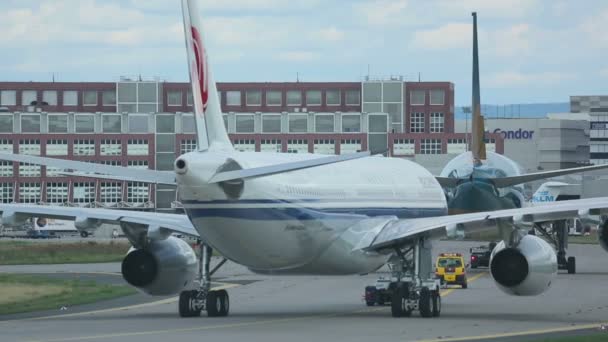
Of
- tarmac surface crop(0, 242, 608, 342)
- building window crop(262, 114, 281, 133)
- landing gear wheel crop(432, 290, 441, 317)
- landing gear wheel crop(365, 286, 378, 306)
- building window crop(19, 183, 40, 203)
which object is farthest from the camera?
building window crop(262, 114, 281, 133)

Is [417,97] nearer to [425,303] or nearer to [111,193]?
[111,193]

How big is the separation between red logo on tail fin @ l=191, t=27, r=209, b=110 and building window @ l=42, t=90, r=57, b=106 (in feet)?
418

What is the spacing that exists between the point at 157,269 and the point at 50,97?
12417 cm

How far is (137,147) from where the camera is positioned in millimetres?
145375

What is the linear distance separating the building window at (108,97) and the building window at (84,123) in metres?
14.5

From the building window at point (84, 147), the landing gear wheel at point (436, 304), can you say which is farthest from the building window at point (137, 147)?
the landing gear wheel at point (436, 304)

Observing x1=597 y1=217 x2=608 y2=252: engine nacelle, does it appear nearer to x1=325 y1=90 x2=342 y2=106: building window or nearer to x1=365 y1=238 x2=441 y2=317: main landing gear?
x1=365 y1=238 x2=441 y2=317: main landing gear

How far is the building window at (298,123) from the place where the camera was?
14712cm

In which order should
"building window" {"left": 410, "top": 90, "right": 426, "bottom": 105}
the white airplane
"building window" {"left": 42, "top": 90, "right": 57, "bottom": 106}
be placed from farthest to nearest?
"building window" {"left": 410, "top": 90, "right": 426, "bottom": 105}
"building window" {"left": 42, "top": 90, "right": 57, "bottom": 106}
the white airplane

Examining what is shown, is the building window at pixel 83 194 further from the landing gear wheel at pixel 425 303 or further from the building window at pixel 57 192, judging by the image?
the landing gear wheel at pixel 425 303

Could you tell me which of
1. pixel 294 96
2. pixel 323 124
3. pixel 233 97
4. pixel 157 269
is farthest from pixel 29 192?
pixel 157 269

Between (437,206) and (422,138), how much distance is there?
105 metres

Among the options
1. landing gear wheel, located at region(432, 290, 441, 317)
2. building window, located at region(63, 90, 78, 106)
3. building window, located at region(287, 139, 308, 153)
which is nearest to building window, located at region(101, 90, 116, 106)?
building window, located at region(63, 90, 78, 106)

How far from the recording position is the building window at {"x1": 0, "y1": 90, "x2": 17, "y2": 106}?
163250 millimetres
